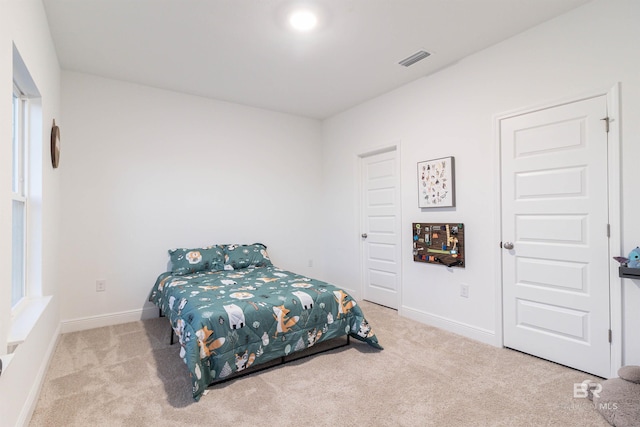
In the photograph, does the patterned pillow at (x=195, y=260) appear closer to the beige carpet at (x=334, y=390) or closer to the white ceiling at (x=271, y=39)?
the beige carpet at (x=334, y=390)

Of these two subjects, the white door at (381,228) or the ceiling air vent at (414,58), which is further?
the white door at (381,228)

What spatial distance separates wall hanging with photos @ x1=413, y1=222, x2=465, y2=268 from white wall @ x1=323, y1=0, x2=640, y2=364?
0.08 metres

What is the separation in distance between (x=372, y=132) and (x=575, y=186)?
2.26 m

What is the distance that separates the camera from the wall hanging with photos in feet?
10.2

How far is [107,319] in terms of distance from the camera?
3396 mm

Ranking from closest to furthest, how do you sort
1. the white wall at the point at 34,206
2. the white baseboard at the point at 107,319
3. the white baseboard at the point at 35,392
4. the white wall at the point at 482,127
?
the white wall at the point at 34,206
the white baseboard at the point at 35,392
the white wall at the point at 482,127
the white baseboard at the point at 107,319

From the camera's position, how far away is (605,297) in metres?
2.22

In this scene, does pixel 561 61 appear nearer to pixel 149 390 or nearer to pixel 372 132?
pixel 372 132

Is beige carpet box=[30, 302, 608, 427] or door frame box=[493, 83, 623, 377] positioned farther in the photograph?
door frame box=[493, 83, 623, 377]

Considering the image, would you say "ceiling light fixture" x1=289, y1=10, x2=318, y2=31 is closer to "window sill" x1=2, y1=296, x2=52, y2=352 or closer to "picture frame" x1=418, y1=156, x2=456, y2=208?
"picture frame" x1=418, y1=156, x2=456, y2=208

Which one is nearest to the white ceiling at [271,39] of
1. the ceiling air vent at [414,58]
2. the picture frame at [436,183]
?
the ceiling air vent at [414,58]

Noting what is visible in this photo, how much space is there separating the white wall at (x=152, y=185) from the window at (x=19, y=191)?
1.10m

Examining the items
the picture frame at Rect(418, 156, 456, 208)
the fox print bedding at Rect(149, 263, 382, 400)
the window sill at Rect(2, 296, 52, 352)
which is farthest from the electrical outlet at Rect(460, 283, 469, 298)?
the window sill at Rect(2, 296, 52, 352)

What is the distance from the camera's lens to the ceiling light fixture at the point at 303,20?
93.9 inches
